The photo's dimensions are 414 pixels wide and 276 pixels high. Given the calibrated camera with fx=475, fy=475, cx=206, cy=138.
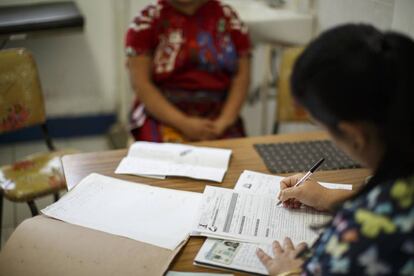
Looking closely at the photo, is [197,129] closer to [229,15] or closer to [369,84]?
[229,15]

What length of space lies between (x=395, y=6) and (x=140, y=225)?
3.96 ft

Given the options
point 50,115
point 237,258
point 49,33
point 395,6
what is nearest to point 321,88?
point 237,258

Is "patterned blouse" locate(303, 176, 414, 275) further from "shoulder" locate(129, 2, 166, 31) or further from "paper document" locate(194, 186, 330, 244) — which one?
"shoulder" locate(129, 2, 166, 31)

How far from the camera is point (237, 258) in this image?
99cm

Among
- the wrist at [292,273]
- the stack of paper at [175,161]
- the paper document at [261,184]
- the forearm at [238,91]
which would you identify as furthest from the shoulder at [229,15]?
the wrist at [292,273]

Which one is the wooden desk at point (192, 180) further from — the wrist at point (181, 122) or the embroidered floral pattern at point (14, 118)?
the embroidered floral pattern at point (14, 118)

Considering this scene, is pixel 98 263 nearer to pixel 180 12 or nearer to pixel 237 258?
pixel 237 258

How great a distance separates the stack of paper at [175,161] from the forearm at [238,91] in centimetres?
61

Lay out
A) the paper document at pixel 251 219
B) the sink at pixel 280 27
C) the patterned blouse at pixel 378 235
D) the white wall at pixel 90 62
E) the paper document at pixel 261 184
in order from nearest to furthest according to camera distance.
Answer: the patterned blouse at pixel 378 235 < the paper document at pixel 251 219 < the paper document at pixel 261 184 < the sink at pixel 280 27 < the white wall at pixel 90 62

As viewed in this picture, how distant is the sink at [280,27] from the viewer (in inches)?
97.0

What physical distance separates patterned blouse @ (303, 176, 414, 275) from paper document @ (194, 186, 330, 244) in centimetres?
32

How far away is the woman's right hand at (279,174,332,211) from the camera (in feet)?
3.84

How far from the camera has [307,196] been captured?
117cm

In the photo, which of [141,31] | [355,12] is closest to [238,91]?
[141,31]
